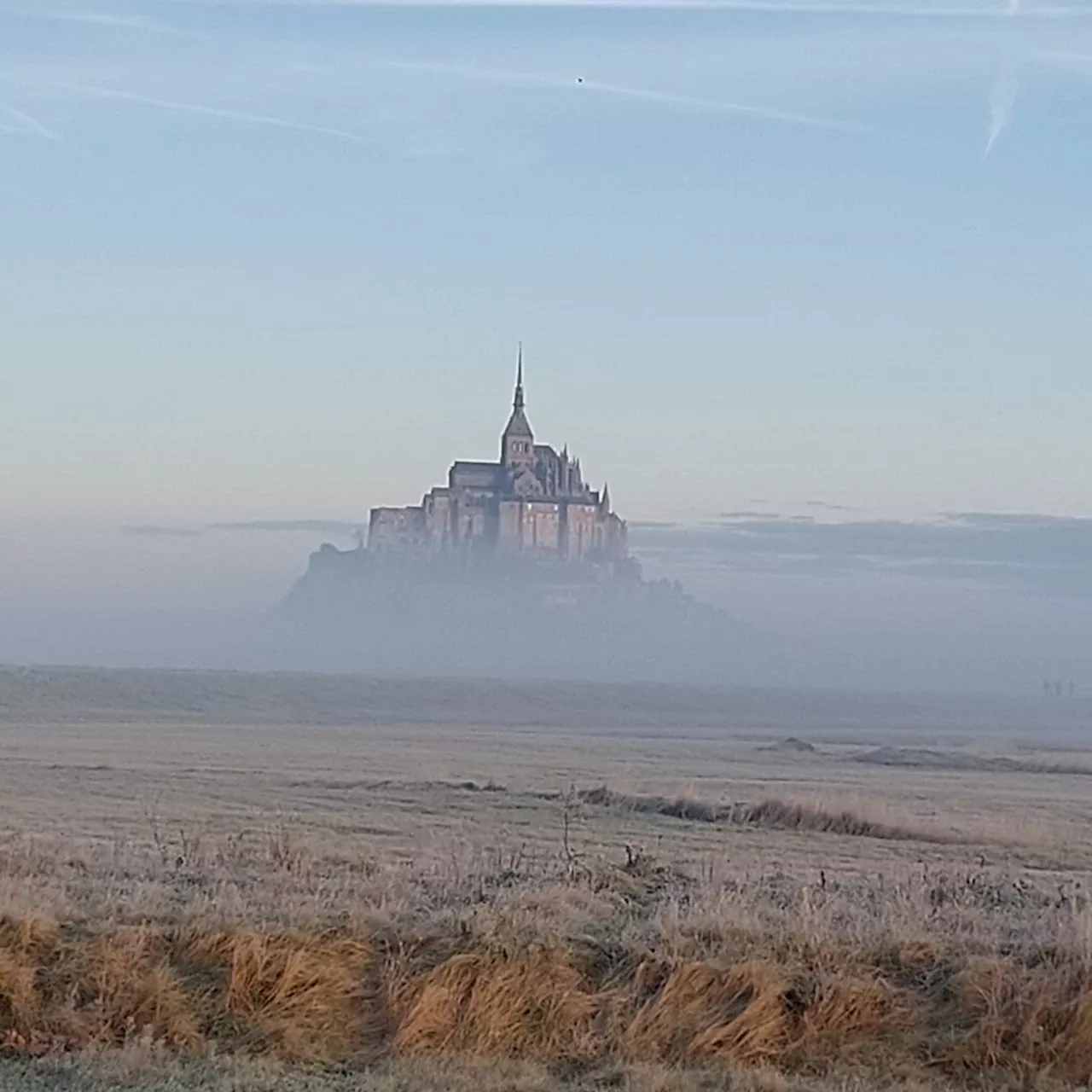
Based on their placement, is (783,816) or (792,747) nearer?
(783,816)

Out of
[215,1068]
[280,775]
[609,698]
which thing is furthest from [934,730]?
[215,1068]

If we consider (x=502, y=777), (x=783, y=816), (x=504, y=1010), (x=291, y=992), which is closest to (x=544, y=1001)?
(x=504, y=1010)

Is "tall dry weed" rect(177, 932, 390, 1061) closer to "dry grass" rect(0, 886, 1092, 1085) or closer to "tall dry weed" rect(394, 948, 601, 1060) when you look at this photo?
"dry grass" rect(0, 886, 1092, 1085)

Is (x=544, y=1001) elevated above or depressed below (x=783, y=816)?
above

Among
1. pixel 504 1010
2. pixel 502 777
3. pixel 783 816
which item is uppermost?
pixel 504 1010

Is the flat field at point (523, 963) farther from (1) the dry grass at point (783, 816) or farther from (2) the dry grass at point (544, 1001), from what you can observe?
(1) the dry grass at point (783, 816)

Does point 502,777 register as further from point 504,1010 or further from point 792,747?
point 504,1010

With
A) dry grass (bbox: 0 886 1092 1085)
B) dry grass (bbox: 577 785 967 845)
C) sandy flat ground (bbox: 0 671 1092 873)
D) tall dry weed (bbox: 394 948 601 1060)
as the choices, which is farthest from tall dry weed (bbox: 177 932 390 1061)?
dry grass (bbox: 577 785 967 845)

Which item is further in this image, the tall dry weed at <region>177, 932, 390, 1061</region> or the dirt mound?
the dirt mound

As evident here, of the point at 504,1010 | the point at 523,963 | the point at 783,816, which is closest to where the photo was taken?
the point at 504,1010

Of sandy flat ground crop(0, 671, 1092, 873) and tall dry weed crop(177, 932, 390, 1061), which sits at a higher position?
tall dry weed crop(177, 932, 390, 1061)

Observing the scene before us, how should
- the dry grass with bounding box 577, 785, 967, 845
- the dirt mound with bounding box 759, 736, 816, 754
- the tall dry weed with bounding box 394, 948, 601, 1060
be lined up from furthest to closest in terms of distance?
the dirt mound with bounding box 759, 736, 816, 754 < the dry grass with bounding box 577, 785, 967, 845 < the tall dry weed with bounding box 394, 948, 601, 1060

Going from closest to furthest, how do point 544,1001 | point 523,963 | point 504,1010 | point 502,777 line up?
point 504,1010 < point 544,1001 < point 523,963 < point 502,777

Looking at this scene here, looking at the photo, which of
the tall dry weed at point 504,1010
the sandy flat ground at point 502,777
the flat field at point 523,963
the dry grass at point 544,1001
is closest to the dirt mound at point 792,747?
the sandy flat ground at point 502,777
